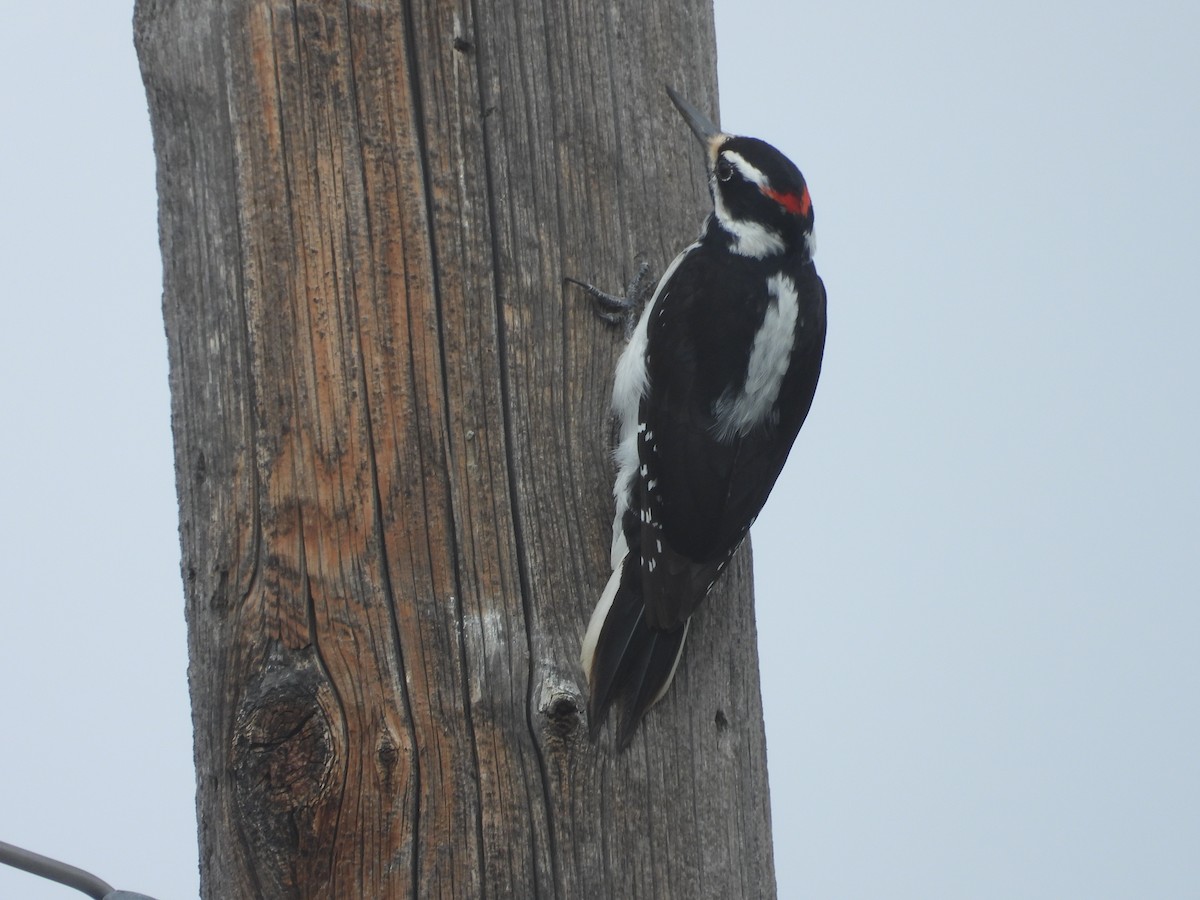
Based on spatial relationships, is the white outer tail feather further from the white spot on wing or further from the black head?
the black head

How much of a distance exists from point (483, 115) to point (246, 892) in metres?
1.14

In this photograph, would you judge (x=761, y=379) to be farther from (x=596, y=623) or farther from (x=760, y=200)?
(x=596, y=623)

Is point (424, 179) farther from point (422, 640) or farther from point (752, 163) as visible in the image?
point (752, 163)

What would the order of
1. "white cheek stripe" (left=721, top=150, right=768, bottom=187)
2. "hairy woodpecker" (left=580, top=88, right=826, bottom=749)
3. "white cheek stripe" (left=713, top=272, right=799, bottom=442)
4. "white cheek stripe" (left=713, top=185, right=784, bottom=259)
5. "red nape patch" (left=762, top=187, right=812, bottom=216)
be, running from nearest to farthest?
"hairy woodpecker" (left=580, top=88, right=826, bottom=749), "white cheek stripe" (left=713, top=272, right=799, bottom=442), "white cheek stripe" (left=721, top=150, right=768, bottom=187), "white cheek stripe" (left=713, top=185, right=784, bottom=259), "red nape patch" (left=762, top=187, right=812, bottom=216)

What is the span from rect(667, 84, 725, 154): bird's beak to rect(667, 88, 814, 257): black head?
0.25 metres

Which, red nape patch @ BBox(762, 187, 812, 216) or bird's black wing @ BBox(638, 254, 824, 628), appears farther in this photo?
red nape patch @ BBox(762, 187, 812, 216)

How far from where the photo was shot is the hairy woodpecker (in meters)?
1.95

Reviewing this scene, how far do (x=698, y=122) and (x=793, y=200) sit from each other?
0.73 meters

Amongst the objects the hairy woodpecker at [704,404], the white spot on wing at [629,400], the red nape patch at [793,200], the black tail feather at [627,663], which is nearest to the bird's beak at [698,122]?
the hairy woodpecker at [704,404]

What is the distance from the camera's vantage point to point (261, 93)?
1850mm

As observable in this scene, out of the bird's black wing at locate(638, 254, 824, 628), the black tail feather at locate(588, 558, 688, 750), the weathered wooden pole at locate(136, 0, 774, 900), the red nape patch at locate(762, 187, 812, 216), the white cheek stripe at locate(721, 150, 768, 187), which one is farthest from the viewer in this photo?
the red nape patch at locate(762, 187, 812, 216)

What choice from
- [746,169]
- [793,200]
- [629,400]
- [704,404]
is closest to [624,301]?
[629,400]

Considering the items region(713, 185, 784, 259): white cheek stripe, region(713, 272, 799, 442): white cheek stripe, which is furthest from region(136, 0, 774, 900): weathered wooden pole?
region(713, 185, 784, 259): white cheek stripe

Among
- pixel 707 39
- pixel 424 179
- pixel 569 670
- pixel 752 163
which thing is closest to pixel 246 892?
pixel 569 670
